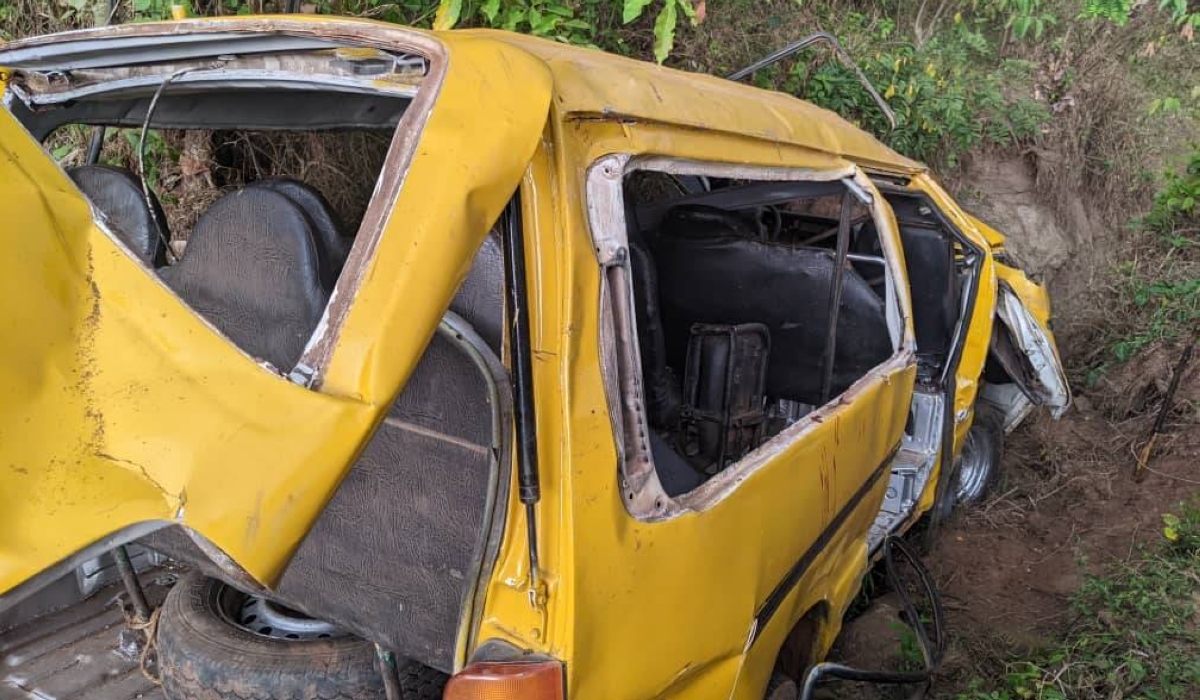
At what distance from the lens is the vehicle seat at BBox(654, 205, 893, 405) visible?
301 cm

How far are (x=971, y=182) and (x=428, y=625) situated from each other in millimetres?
7289

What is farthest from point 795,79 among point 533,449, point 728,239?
point 533,449

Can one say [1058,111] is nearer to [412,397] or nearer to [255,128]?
[255,128]

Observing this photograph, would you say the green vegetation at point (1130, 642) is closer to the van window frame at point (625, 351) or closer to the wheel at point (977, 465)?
the wheel at point (977, 465)

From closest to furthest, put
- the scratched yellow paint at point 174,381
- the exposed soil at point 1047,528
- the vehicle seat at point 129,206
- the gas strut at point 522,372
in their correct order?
the scratched yellow paint at point 174,381
the gas strut at point 522,372
the vehicle seat at point 129,206
the exposed soil at point 1047,528

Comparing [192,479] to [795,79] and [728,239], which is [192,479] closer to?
[728,239]

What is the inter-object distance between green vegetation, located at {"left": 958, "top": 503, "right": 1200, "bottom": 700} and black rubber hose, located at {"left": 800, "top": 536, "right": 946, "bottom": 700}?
0.49ft

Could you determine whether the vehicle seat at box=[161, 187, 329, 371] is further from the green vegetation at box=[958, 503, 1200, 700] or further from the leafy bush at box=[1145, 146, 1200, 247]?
the leafy bush at box=[1145, 146, 1200, 247]

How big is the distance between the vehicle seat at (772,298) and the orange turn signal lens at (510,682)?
2025mm

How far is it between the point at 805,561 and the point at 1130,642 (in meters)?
1.63

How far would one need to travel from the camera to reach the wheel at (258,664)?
159cm

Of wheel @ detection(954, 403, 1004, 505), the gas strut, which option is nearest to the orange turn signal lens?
the gas strut

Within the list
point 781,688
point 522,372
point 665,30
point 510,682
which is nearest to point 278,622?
point 510,682

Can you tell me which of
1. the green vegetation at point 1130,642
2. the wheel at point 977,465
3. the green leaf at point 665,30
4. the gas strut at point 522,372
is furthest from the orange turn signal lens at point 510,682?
the wheel at point 977,465
